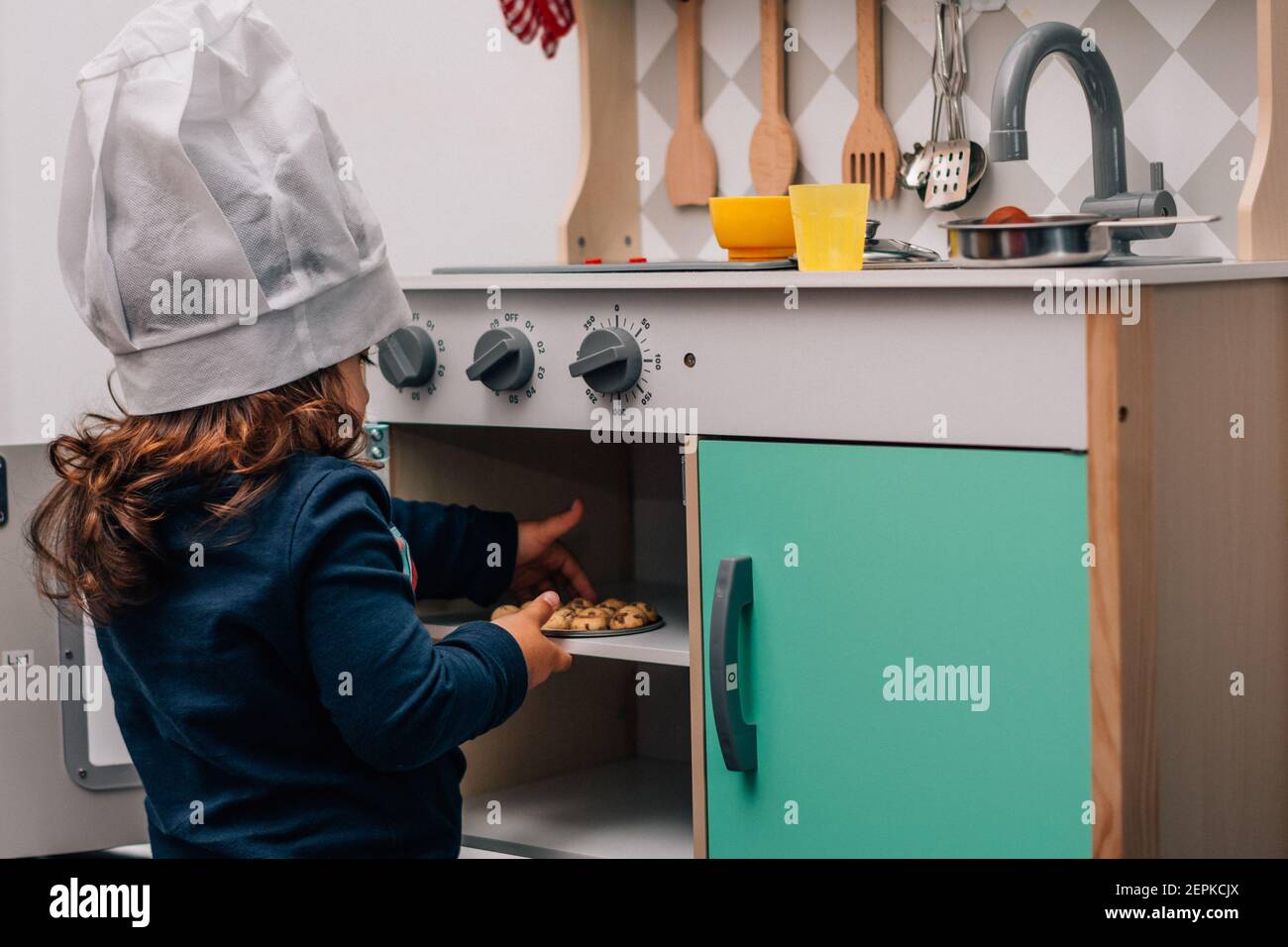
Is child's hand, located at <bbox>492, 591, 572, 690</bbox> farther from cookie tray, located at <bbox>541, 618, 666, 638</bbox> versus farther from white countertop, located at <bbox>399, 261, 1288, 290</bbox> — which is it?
white countertop, located at <bbox>399, 261, 1288, 290</bbox>

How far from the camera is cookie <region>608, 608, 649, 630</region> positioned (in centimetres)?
134

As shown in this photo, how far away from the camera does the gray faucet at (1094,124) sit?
120 centimetres

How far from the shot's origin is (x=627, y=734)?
1.66 m

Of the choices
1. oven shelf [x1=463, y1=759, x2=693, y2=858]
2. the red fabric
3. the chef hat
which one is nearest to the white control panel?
the chef hat

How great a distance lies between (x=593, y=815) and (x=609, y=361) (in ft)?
1.58

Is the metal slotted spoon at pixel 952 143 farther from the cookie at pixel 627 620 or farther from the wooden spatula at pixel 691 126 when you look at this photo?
the cookie at pixel 627 620

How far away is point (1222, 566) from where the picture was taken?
43.4 inches

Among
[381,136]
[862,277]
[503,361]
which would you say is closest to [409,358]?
[503,361]

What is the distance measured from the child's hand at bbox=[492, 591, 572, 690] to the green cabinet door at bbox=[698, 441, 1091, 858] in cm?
12

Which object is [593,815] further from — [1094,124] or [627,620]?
[1094,124]

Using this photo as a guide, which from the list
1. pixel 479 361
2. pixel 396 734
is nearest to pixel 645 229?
pixel 479 361
